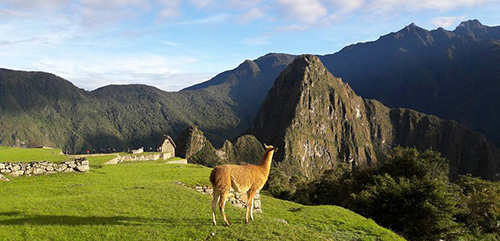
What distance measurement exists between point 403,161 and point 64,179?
Answer: 36.4m

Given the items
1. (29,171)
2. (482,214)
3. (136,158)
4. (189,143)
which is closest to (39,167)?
(29,171)

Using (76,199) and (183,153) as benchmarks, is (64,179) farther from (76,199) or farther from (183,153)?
(183,153)

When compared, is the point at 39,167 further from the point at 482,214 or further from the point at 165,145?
the point at 165,145

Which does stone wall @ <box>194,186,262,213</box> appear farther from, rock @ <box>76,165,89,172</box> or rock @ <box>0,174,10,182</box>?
rock @ <box>0,174,10,182</box>

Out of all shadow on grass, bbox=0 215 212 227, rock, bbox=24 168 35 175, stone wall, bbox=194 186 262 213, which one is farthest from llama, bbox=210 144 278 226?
rock, bbox=24 168 35 175

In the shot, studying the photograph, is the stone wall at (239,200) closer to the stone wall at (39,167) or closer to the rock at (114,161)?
the stone wall at (39,167)

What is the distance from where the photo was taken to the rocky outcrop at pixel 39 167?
69.6 feet

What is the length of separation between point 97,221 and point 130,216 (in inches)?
55.5

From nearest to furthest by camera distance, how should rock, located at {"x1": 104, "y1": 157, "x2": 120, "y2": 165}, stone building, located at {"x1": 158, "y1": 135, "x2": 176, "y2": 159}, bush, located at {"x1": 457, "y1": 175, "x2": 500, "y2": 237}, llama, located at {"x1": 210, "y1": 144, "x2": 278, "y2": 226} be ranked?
llama, located at {"x1": 210, "y1": 144, "x2": 278, "y2": 226}
bush, located at {"x1": 457, "y1": 175, "x2": 500, "y2": 237}
rock, located at {"x1": 104, "y1": 157, "x2": 120, "y2": 165}
stone building, located at {"x1": 158, "y1": 135, "x2": 176, "y2": 159}

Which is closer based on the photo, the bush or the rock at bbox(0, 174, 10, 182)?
the rock at bbox(0, 174, 10, 182)

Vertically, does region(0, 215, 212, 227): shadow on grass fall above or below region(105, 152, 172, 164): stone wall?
above

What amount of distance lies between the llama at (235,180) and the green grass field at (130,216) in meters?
1.20

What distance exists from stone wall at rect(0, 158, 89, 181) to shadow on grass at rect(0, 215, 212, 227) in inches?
380

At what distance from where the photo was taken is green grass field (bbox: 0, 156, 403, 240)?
1225 cm
